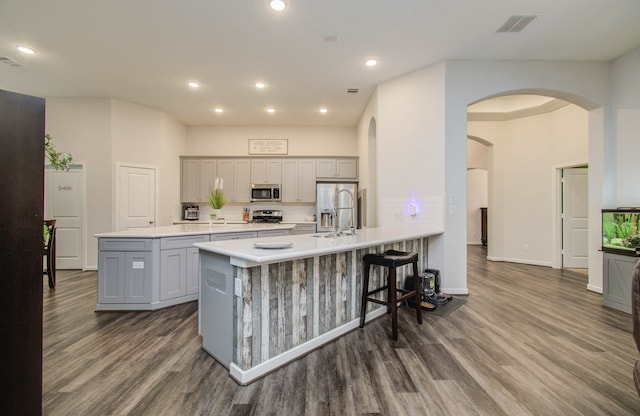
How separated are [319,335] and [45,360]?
212cm

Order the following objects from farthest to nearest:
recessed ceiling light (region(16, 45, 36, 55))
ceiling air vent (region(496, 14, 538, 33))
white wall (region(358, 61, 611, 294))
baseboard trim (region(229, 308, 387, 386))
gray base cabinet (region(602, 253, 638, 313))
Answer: white wall (region(358, 61, 611, 294)), recessed ceiling light (region(16, 45, 36, 55)), gray base cabinet (region(602, 253, 638, 313)), ceiling air vent (region(496, 14, 538, 33)), baseboard trim (region(229, 308, 387, 386))

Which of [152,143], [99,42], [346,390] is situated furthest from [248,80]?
[346,390]

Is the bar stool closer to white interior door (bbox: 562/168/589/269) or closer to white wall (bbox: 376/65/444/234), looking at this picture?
white wall (bbox: 376/65/444/234)

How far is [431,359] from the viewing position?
6.64 feet

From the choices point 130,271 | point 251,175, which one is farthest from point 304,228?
point 130,271

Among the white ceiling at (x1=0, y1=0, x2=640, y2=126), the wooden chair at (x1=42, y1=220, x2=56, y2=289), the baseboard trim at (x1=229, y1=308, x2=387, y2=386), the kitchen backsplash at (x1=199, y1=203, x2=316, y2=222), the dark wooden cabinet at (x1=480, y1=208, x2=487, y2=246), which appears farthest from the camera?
the dark wooden cabinet at (x1=480, y1=208, x2=487, y2=246)

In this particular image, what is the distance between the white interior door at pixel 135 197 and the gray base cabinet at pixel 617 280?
7.27 metres

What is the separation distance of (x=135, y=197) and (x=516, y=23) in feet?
21.2

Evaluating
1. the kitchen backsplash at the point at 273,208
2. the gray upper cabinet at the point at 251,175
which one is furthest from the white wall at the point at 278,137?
the kitchen backsplash at the point at 273,208

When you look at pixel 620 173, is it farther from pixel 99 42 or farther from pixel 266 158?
pixel 99 42

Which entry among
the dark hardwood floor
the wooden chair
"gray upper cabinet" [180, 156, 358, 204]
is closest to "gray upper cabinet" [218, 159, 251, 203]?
"gray upper cabinet" [180, 156, 358, 204]

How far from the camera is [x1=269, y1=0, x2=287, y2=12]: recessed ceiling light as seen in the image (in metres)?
2.51

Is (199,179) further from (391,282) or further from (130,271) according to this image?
(391,282)

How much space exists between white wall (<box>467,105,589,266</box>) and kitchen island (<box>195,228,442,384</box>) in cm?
465
